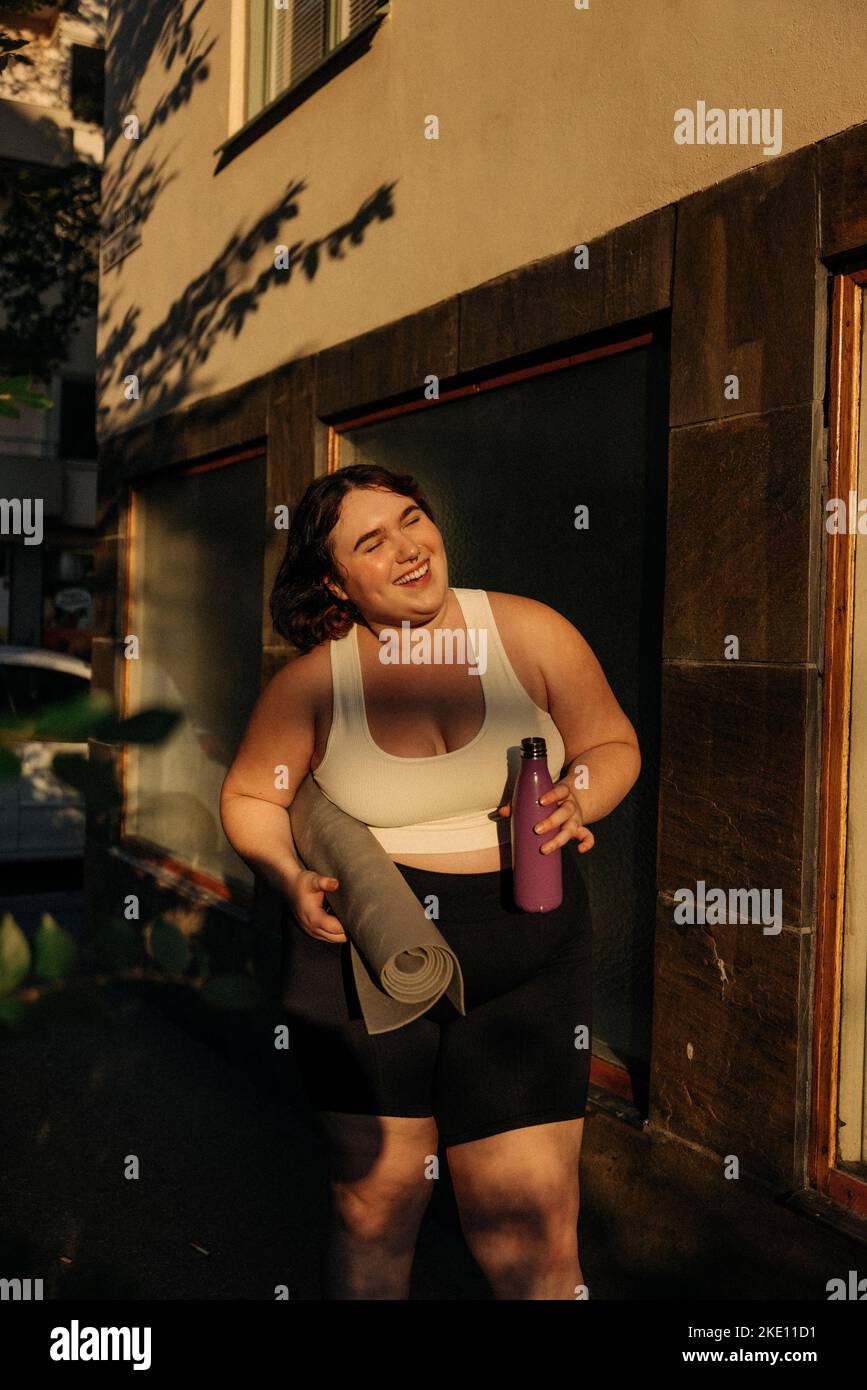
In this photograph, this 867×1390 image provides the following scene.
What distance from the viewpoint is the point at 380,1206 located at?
2.77 meters

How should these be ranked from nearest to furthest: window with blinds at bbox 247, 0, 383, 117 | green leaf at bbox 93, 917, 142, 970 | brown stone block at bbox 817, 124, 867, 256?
green leaf at bbox 93, 917, 142, 970
brown stone block at bbox 817, 124, 867, 256
window with blinds at bbox 247, 0, 383, 117

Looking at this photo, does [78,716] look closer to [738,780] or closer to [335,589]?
[335,589]

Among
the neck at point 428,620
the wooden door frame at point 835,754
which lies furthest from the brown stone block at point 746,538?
the neck at point 428,620

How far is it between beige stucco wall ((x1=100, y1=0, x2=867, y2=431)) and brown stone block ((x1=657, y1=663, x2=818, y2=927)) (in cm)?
134

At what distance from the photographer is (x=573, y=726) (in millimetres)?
2795

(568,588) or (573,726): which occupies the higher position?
(568,588)

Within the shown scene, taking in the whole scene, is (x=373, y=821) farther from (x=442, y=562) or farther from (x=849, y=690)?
(x=849, y=690)

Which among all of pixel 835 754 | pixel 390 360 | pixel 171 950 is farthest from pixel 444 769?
pixel 390 360

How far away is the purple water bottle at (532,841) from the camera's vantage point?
2547 millimetres

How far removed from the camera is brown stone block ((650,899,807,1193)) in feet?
10.4

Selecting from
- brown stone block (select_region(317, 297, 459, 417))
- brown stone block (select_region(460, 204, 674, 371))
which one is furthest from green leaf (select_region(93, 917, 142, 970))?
brown stone block (select_region(317, 297, 459, 417))

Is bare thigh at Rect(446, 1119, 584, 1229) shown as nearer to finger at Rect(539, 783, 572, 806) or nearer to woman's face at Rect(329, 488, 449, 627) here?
finger at Rect(539, 783, 572, 806)
